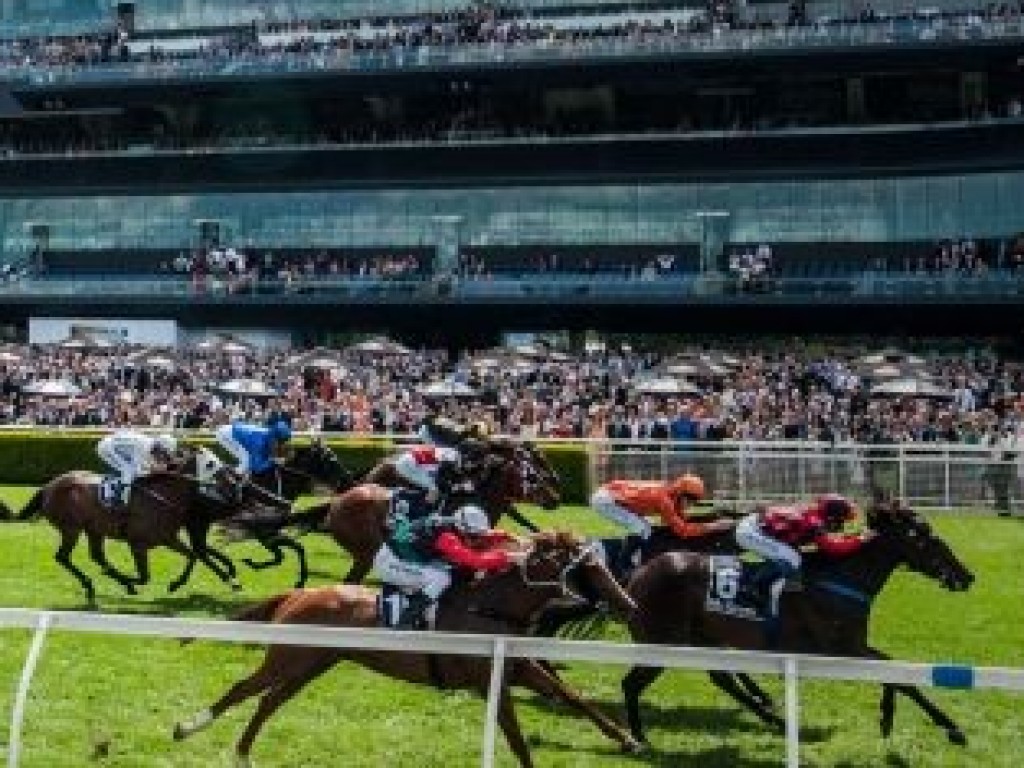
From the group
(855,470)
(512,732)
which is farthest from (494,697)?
(855,470)

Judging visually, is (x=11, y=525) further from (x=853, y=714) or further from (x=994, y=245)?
(x=994, y=245)

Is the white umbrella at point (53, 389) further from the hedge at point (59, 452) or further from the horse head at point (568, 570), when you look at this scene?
the horse head at point (568, 570)

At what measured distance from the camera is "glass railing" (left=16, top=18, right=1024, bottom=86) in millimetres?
34375

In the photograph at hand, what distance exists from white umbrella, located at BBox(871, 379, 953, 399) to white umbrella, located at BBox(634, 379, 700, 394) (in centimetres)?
288

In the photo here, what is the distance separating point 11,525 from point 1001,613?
998 cm

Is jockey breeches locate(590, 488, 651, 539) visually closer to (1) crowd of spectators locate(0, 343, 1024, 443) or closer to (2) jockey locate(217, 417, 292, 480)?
(2) jockey locate(217, 417, 292, 480)

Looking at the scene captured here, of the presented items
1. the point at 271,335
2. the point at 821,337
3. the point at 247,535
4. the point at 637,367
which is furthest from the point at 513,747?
the point at 271,335

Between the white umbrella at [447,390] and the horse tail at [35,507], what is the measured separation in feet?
42.4

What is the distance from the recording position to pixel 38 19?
47375mm

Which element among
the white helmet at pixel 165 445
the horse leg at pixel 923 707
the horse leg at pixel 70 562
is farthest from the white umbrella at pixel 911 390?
the horse leg at pixel 923 707

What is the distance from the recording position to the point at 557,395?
1012 inches

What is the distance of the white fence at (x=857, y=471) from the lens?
18.4 metres

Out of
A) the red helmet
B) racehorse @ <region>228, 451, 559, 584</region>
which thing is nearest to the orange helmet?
the red helmet

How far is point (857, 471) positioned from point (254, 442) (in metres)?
8.21
